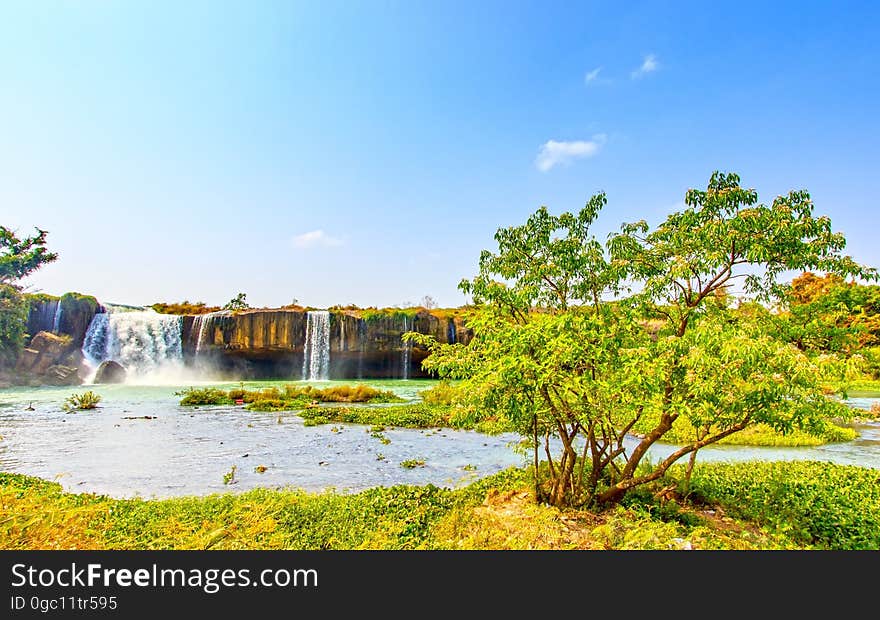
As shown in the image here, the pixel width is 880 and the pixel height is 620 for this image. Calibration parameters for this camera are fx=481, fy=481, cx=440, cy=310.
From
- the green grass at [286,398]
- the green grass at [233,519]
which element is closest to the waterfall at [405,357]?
the green grass at [286,398]

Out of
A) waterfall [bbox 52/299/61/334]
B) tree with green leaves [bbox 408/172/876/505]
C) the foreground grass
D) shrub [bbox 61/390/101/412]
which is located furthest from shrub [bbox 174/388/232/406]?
waterfall [bbox 52/299/61/334]

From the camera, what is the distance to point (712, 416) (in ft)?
15.2

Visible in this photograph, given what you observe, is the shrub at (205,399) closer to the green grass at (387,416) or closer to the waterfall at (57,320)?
the green grass at (387,416)

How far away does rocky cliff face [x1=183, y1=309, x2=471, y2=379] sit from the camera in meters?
38.7

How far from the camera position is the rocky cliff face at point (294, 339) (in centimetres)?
3872

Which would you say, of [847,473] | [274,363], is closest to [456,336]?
[274,363]

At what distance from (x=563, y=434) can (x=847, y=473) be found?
6589mm

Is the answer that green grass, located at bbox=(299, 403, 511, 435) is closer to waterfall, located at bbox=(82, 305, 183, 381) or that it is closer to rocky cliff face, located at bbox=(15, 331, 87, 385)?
waterfall, located at bbox=(82, 305, 183, 381)

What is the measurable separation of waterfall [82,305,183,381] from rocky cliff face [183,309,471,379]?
67.3 inches

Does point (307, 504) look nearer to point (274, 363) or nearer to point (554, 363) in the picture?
point (554, 363)

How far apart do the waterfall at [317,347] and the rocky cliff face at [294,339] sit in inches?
16.3

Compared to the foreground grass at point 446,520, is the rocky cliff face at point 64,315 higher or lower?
higher

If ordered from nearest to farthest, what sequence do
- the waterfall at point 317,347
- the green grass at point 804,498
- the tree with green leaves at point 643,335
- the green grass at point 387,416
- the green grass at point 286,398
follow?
1. the tree with green leaves at point 643,335
2. the green grass at point 804,498
3. the green grass at point 387,416
4. the green grass at point 286,398
5. the waterfall at point 317,347

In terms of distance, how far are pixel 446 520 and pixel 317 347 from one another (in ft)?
116
